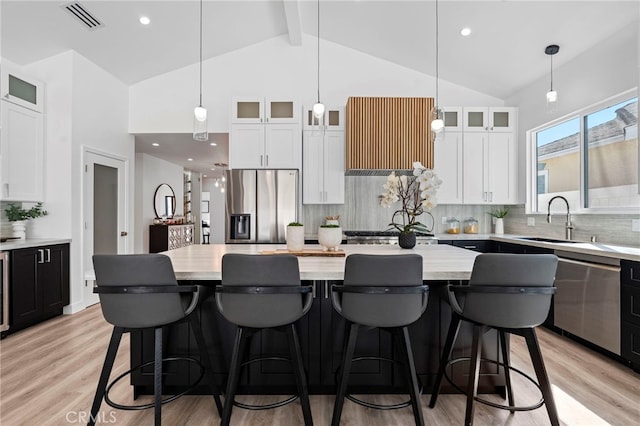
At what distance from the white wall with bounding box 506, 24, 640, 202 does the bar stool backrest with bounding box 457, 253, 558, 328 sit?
2.48m

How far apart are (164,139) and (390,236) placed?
3.86 metres

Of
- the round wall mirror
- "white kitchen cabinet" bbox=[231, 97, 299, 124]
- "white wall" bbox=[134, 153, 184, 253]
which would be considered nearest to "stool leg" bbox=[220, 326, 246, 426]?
"white kitchen cabinet" bbox=[231, 97, 299, 124]

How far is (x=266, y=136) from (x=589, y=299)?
12.5ft

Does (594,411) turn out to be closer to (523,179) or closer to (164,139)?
(523,179)

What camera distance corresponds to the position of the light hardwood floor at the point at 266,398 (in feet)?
6.26

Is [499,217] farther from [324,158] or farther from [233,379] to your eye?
[233,379]

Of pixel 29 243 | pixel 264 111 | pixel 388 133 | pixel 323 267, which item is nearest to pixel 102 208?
pixel 29 243

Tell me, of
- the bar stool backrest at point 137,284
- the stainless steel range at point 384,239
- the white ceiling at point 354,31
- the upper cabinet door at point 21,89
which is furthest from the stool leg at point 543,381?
the upper cabinet door at point 21,89

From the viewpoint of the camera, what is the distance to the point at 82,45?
154 inches

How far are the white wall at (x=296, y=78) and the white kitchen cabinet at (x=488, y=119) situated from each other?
0.39m

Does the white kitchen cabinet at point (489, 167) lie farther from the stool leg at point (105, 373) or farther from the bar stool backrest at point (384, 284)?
the stool leg at point (105, 373)

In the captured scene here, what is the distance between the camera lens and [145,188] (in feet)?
23.6

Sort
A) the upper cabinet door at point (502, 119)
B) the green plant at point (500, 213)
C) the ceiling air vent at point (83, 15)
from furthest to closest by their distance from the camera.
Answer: the green plant at point (500, 213) < the upper cabinet door at point (502, 119) < the ceiling air vent at point (83, 15)

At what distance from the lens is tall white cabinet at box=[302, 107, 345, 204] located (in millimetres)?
4551
